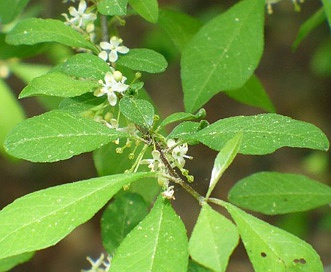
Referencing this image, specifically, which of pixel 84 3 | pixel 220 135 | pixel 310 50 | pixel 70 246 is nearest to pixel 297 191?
pixel 220 135

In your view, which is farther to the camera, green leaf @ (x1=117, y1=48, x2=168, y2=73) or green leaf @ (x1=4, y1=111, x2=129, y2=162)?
green leaf @ (x1=117, y1=48, x2=168, y2=73)

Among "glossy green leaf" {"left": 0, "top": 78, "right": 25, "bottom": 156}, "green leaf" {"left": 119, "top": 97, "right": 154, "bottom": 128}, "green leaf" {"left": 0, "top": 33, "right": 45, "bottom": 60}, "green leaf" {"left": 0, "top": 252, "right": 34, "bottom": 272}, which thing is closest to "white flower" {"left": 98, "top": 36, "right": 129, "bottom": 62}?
"green leaf" {"left": 119, "top": 97, "right": 154, "bottom": 128}

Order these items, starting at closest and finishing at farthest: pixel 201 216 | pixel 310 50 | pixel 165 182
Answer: pixel 201 216 → pixel 165 182 → pixel 310 50

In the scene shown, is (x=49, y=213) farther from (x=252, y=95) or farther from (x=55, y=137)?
(x=252, y=95)

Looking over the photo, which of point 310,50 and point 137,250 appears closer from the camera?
point 137,250

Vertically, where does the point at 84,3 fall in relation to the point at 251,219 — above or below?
above

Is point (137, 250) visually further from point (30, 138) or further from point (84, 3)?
point (84, 3)

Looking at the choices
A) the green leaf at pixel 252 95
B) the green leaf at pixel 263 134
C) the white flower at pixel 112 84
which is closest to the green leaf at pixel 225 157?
the green leaf at pixel 263 134

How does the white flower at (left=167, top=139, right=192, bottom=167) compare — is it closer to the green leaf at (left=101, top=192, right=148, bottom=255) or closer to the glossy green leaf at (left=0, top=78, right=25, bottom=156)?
the green leaf at (left=101, top=192, right=148, bottom=255)
